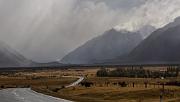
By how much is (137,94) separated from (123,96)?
4019 mm

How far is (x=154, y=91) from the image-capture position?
125000 mm

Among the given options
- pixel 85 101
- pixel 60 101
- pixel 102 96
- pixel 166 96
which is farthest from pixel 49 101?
pixel 166 96

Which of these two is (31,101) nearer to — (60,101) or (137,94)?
(60,101)

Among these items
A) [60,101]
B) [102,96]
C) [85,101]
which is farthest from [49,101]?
[102,96]

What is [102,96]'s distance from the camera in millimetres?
125312

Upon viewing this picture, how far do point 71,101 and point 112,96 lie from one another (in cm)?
1675

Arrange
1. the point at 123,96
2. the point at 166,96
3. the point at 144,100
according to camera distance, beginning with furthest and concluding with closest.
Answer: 1. the point at 123,96
2. the point at 166,96
3. the point at 144,100

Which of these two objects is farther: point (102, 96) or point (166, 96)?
point (102, 96)

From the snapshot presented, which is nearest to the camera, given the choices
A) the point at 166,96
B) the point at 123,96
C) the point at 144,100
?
the point at 144,100

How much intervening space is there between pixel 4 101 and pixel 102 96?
88.2 ft

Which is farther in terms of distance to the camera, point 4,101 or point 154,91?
point 154,91

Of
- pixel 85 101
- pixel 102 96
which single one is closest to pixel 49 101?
pixel 85 101

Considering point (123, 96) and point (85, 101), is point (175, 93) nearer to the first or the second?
point (123, 96)

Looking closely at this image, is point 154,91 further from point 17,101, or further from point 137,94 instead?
point 17,101
